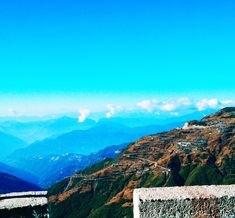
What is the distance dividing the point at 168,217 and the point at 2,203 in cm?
457

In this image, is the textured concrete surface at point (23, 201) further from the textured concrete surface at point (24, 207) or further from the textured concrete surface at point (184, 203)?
the textured concrete surface at point (184, 203)

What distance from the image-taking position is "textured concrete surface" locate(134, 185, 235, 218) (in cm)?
1102

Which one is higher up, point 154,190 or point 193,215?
point 154,190

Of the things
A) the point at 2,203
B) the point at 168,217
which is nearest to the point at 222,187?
the point at 168,217

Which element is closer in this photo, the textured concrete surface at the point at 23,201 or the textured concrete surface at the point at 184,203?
the textured concrete surface at the point at 184,203

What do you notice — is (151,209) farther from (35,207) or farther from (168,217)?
(35,207)

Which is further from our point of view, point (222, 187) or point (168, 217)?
point (222, 187)

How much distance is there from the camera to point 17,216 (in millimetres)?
11422

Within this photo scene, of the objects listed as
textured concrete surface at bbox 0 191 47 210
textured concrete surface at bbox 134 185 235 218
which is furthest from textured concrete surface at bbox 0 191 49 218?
textured concrete surface at bbox 134 185 235 218

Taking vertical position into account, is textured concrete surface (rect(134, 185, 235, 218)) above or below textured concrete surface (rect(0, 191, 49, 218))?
below

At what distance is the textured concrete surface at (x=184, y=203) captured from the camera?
36.2 feet

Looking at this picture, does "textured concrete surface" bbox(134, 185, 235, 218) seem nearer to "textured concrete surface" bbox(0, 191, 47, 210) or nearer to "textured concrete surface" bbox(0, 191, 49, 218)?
"textured concrete surface" bbox(0, 191, 49, 218)

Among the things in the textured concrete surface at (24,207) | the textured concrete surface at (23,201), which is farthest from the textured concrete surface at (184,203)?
the textured concrete surface at (23,201)

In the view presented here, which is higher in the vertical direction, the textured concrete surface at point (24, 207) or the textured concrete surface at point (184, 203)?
the textured concrete surface at point (24, 207)
